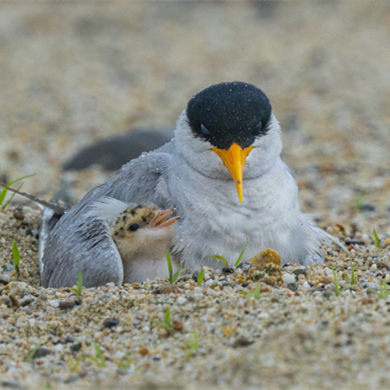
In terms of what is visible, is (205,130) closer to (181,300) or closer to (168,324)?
(181,300)

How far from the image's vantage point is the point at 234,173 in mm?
3887

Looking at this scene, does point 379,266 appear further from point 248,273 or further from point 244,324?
point 244,324

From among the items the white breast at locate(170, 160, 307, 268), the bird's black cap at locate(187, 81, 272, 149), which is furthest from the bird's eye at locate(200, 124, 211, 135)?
the white breast at locate(170, 160, 307, 268)

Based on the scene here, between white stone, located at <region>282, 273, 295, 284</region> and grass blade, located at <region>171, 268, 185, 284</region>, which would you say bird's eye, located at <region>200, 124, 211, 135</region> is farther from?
white stone, located at <region>282, 273, 295, 284</region>

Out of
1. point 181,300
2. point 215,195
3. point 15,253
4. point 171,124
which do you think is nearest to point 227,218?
point 215,195

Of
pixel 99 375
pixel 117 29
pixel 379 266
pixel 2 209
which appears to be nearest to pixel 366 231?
pixel 379 266

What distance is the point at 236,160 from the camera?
3926 millimetres

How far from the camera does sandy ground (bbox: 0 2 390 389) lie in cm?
297

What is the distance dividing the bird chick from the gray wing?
0.09 metres

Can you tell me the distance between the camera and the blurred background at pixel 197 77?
840 cm

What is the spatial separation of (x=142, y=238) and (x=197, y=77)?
9.44 meters

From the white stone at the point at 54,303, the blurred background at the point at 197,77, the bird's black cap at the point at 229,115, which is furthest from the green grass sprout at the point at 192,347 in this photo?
the blurred background at the point at 197,77

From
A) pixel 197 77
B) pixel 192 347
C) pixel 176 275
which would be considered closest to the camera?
pixel 192 347

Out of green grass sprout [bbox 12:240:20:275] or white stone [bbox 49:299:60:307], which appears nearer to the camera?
white stone [bbox 49:299:60:307]
